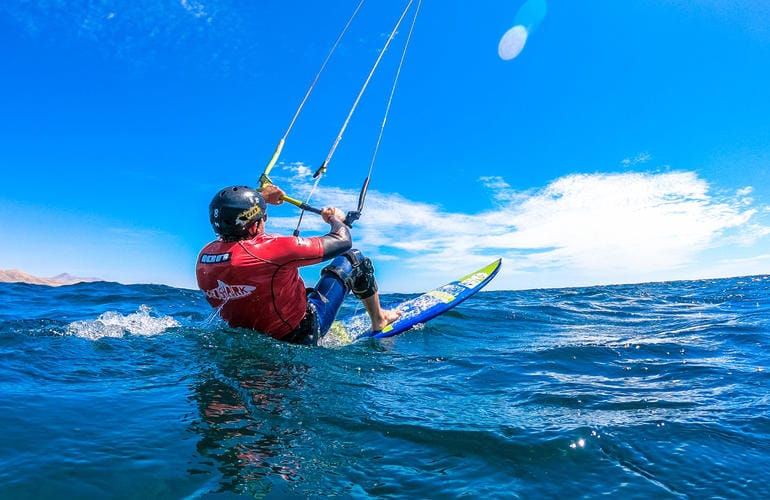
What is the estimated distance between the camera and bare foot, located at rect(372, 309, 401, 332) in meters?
7.53

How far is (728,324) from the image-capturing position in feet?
29.2

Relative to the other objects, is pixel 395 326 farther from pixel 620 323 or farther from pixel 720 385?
pixel 620 323

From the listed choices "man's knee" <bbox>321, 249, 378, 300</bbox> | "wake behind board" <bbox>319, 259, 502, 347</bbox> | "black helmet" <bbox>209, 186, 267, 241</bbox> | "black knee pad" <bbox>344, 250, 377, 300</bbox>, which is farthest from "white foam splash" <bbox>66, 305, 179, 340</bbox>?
"black knee pad" <bbox>344, 250, 377, 300</bbox>

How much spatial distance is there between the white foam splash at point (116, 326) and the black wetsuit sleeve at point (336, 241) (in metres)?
3.14

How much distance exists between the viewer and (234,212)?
4938 mm

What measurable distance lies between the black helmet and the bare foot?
10.5 ft

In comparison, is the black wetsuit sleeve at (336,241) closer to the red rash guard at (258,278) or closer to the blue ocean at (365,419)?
the red rash guard at (258,278)

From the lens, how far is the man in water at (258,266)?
16.1ft

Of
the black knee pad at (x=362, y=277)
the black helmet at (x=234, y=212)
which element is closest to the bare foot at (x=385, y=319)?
the black knee pad at (x=362, y=277)

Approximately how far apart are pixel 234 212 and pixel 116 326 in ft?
11.1

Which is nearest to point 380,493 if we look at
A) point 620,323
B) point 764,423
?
point 764,423

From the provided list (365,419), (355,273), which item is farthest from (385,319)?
(365,419)

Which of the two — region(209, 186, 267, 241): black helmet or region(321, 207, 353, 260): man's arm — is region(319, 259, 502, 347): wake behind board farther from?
region(209, 186, 267, 241): black helmet

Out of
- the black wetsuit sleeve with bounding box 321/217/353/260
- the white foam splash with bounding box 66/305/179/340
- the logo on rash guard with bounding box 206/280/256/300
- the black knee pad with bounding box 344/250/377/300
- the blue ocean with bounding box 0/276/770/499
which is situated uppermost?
the black wetsuit sleeve with bounding box 321/217/353/260
